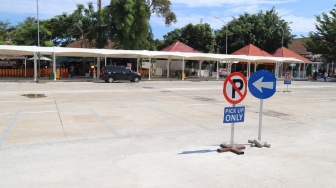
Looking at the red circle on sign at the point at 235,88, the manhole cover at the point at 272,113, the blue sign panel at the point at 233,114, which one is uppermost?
the red circle on sign at the point at 235,88

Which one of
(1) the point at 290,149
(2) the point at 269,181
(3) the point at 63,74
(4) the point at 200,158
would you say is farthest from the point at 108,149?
(3) the point at 63,74

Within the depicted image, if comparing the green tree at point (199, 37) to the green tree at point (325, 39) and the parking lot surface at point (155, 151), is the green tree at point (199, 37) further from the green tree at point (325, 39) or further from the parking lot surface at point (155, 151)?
the parking lot surface at point (155, 151)

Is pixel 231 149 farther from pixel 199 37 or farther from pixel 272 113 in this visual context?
pixel 199 37

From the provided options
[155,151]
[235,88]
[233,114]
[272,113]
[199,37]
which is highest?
[199,37]

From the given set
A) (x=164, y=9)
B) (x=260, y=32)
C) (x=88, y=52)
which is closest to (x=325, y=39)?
(x=260, y=32)

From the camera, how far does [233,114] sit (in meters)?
6.72

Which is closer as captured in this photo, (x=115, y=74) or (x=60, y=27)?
(x=115, y=74)

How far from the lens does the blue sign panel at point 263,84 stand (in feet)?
22.5

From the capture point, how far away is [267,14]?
191 ft

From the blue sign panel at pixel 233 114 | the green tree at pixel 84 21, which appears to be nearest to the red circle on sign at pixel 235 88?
the blue sign panel at pixel 233 114

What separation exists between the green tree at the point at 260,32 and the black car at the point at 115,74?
3118 cm

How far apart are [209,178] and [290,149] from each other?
9.61ft

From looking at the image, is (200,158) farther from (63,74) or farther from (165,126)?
(63,74)

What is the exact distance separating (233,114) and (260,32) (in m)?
53.7
